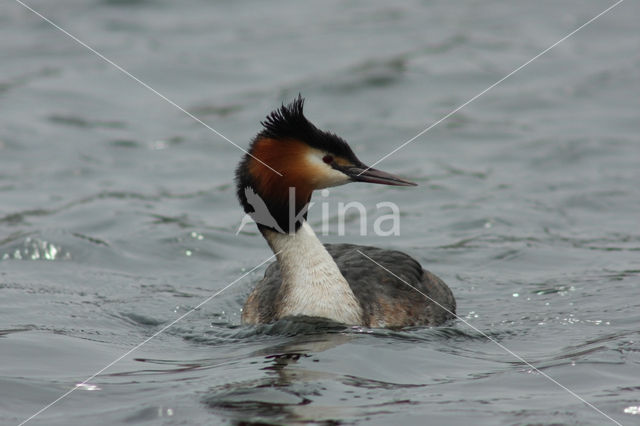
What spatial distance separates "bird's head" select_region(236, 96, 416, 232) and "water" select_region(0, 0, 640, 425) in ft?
3.15

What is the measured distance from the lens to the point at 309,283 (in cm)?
725

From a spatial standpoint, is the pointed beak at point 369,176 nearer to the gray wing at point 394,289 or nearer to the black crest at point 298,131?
the black crest at point 298,131

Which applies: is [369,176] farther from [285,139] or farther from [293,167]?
[285,139]

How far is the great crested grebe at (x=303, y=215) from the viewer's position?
7.18 meters

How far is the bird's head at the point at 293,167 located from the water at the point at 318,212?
959 millimetres

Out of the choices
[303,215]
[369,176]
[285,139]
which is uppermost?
[285,139]

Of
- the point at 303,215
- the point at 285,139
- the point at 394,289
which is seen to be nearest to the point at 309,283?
the point at 303,215

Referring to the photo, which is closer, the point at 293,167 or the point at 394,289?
the point at 293,167

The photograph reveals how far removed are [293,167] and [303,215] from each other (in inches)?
15.5

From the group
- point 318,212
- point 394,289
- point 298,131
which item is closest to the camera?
point 298,131

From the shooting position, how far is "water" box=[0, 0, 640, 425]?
6.16 metres

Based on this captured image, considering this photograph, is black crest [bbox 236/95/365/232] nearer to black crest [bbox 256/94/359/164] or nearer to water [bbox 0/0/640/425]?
black crest [bbox 256/94/359/164]

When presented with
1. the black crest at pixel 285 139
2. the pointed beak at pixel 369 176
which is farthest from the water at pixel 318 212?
the pointed beak at pixel 369 176

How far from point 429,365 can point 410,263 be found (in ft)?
5.08
